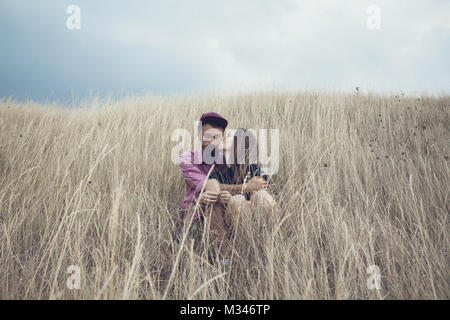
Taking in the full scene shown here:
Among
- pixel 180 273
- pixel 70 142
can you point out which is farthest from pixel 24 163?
pixel 180 273

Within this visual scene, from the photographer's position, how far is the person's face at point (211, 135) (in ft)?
8.05

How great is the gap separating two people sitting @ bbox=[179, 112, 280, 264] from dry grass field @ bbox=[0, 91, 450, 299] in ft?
0.42

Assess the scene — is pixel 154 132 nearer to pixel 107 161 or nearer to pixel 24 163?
pixel 107 161

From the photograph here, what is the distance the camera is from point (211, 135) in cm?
245

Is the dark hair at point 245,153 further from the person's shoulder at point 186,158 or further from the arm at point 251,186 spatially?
the person's shoulder at point 186,158

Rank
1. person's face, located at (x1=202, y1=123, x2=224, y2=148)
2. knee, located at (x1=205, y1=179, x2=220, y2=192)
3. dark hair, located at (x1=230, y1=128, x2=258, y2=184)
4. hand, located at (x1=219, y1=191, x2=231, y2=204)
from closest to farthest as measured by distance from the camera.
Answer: hand, located at (x1=219, y1=191, x2=231, y2=204)
knee, located at (x1=205, y1=179, x2=220, y2=192)
person's face, located at (x1=202, y1=123, x2=224, y2=148)
dark hair, located at (x1=230, y1=128, x2=258, y2=184)

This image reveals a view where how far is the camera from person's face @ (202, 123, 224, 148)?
2.45m

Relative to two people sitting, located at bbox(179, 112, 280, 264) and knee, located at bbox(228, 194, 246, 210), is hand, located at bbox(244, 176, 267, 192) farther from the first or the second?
knee, located at bbox(228, 194, 246, 210)

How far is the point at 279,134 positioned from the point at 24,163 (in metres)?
3.01

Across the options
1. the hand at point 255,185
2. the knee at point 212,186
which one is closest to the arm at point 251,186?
the hand at point 255,185

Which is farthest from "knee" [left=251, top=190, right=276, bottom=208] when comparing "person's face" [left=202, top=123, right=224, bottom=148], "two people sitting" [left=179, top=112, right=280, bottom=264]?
"person's face" [left=202, top=123, right=224, bottom=148]
